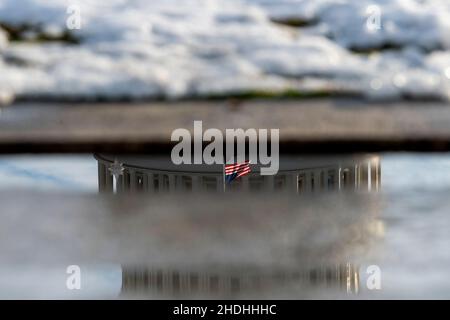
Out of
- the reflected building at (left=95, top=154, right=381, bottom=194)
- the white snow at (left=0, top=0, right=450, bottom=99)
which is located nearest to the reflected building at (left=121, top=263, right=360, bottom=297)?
the reflected building at (left=95, top=154, right=381, bottom=194)

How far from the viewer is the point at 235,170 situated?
1.69 m

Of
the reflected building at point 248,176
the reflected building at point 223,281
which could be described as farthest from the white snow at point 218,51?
the reflected building at point 223,281

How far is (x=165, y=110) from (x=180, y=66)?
0.14 metres

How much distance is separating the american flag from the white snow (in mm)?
305

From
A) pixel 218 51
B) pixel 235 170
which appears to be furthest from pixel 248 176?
pixel 218 51

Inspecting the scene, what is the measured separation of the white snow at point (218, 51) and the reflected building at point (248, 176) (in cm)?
24

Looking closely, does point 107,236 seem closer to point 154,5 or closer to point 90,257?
point 90,257

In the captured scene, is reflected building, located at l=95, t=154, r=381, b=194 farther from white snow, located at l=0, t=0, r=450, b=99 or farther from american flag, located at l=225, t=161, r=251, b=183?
white snow, located at l=0, t=0, r=450, b=99

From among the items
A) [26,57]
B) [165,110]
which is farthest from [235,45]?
[26,57]

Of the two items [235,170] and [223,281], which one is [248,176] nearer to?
[235,170]

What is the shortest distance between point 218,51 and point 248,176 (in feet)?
1.46

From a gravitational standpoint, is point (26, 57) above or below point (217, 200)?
above

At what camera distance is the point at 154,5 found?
2.14 metres

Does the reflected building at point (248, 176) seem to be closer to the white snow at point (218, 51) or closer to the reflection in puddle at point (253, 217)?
the reflection in puddle at point (253, 217)
